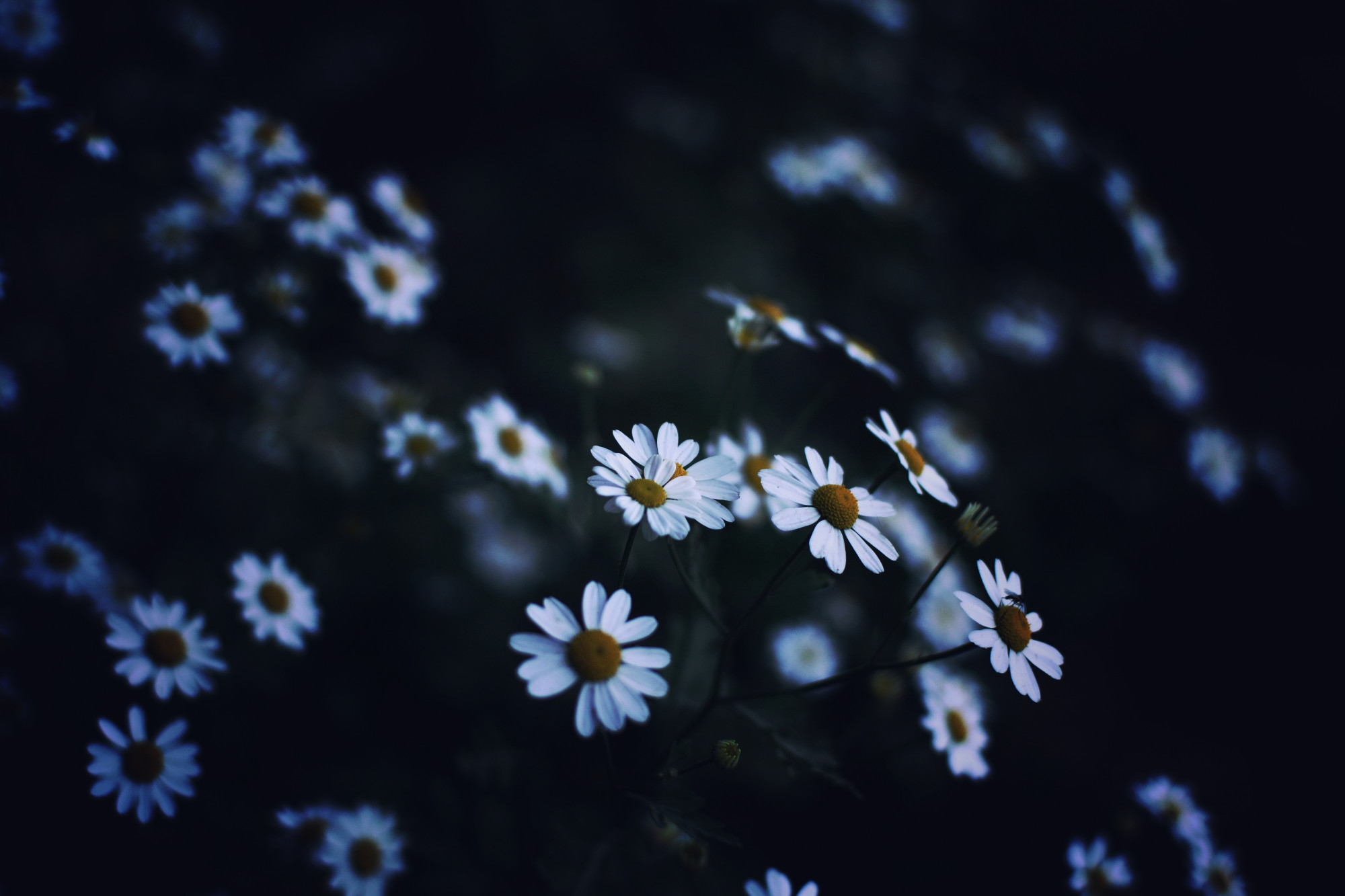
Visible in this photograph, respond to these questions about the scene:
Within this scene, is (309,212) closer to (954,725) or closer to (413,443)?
(413,443)

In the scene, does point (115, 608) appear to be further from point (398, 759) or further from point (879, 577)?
point (879, 577)

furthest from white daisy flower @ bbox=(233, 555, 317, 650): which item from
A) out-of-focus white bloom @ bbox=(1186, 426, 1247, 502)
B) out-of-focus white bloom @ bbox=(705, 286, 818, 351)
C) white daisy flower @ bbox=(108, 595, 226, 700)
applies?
out-of-focus white bloom @ bbox=(1186, 426, 1247, 502)

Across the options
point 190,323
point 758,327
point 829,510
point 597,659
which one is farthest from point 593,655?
point 190,323

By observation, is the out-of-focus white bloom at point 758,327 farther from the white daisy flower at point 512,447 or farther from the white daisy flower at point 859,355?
the white daisy flower at point 512,447

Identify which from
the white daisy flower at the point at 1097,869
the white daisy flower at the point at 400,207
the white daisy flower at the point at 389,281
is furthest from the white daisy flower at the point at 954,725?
the white daisy flower at the point at 400,207

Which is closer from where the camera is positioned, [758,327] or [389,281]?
[758,327]

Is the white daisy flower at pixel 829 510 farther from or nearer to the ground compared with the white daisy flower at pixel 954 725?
farther from the ground

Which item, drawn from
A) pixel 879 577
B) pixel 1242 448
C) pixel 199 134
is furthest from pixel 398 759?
pixel 1242 448
